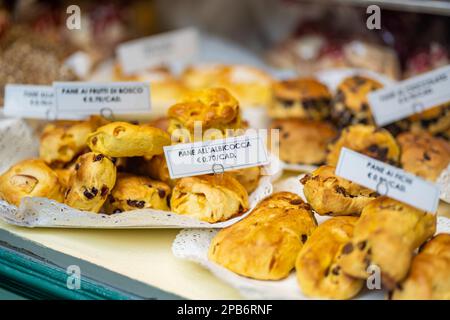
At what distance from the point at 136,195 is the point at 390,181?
0.57 meters

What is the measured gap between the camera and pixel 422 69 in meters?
2.45

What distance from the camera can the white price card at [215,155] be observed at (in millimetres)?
1347

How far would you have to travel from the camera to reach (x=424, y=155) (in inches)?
64.1

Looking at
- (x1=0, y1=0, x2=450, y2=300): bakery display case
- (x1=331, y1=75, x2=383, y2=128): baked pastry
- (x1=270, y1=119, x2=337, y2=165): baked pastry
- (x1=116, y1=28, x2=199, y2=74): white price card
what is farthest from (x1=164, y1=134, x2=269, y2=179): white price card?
(x1=116, y1=28, x2=199, y2=74): white price card

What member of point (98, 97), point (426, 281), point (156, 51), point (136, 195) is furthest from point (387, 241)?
Result: point (156, 51)

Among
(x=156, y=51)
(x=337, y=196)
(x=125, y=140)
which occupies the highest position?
(x=156, y=51)

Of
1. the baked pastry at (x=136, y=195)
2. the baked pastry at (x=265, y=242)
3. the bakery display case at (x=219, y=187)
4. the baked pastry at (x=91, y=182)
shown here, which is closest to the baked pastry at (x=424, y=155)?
the bakery display case at (x=219, y=187)

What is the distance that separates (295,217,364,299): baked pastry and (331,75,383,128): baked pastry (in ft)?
2.54

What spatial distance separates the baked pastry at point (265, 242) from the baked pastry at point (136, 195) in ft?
0.66

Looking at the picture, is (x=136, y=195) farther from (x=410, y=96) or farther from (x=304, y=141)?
(x=410, y=96)

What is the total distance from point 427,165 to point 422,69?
0.97 metres

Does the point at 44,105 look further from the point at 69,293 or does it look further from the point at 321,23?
the point at 321,23

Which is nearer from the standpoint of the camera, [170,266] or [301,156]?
[170,266]
